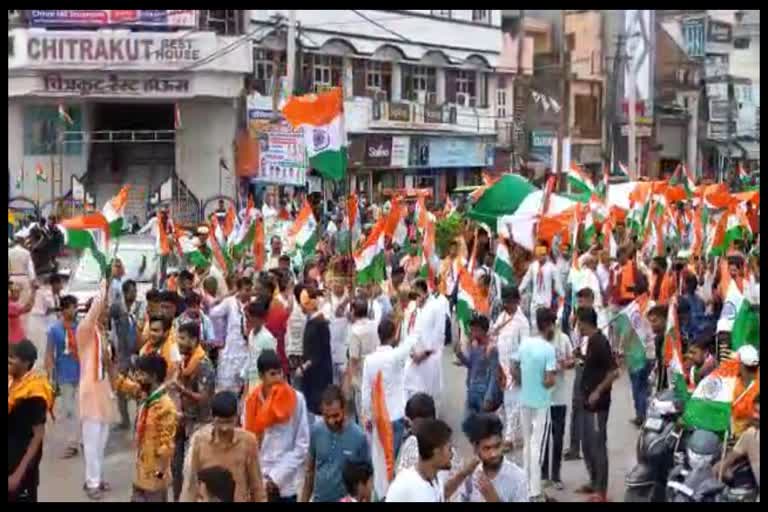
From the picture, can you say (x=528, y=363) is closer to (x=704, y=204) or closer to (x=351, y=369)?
(x=351, y=369)

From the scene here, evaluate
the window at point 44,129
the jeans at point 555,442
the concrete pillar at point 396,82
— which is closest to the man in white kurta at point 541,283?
the jeans at point 555,442

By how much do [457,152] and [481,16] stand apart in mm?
4683

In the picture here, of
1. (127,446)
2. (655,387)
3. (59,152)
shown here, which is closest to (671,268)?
(655,387)

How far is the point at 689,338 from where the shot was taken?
11.4 m

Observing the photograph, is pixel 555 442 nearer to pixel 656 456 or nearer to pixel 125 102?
pixel 656 456

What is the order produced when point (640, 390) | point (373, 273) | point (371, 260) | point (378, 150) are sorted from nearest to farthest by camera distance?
point (640, 390) → point (373, 273) → point (371, 260) → point (378, 150)

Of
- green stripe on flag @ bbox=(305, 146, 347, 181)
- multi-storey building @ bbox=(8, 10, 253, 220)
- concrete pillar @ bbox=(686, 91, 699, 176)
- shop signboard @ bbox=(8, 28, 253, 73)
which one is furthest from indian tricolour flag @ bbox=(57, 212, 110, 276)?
concrete pillar @ bbox=(686, 91, 699, 176)

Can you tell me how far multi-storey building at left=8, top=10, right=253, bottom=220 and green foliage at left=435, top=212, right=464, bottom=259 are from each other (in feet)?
38.1

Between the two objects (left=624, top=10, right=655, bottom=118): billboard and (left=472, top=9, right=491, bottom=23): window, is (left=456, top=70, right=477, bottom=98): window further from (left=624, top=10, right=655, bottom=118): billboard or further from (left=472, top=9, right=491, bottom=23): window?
(left=624, top=10, right=655, bottom=118): billboard

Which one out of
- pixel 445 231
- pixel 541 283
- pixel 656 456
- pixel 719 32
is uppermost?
pixel 719 32

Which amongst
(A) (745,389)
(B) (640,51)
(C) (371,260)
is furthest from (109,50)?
(A) (745,389)

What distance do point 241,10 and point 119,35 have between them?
3638 millimetres

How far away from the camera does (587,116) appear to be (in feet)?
164

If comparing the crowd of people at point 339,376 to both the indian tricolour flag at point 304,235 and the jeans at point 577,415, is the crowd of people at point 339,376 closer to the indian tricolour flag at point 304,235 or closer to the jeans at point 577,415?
the jeans at point 577,415
